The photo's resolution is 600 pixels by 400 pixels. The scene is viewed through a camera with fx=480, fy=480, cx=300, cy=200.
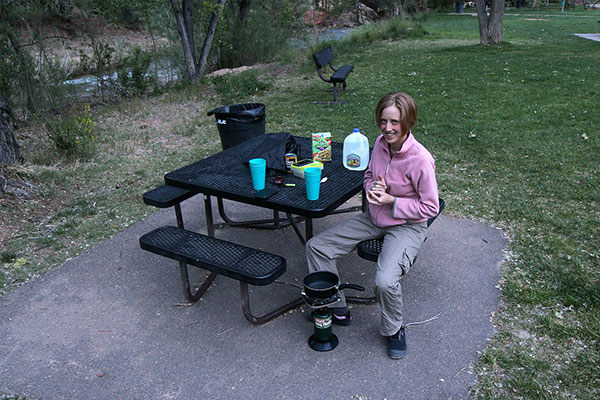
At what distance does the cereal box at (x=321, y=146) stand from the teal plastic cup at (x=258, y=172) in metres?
0.60

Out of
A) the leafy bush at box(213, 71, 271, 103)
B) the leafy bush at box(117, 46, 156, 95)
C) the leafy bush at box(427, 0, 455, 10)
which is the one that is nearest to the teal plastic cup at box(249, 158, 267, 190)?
the leafy bush at box(213, 71, 271, 103)

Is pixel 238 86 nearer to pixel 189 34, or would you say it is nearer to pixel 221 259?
pixel 189 34

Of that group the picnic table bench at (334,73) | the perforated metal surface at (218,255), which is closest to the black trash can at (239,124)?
the perforated metal surface at (218,255)

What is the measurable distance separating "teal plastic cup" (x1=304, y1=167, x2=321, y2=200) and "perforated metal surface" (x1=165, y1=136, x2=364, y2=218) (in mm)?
54

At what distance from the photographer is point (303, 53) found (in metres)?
13.5

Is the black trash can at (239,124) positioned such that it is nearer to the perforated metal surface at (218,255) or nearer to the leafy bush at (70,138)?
the perforated metal surface at (218,255)

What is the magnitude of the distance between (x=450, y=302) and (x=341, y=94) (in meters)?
6.72

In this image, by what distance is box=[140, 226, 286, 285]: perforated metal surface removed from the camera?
8.50 feet

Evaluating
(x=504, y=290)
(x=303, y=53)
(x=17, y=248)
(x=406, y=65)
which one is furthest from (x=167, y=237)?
(x=303, y=53)

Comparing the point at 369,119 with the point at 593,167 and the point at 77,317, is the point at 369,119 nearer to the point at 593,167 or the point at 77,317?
the point at 593,167

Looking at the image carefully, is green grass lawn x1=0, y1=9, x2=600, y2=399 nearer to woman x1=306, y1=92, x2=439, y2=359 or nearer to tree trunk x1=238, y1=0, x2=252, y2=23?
woman x1=306, y1=92, x2=439, y2=359

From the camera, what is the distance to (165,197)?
3.63 m

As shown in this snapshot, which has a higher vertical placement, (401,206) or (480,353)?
(401,206)

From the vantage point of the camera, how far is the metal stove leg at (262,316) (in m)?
2.81
